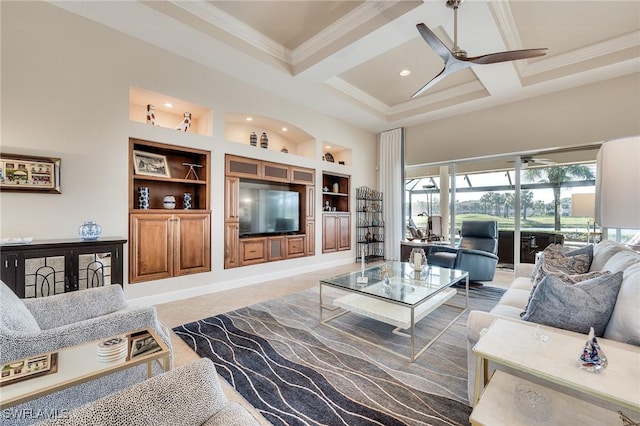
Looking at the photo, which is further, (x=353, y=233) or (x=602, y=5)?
(x=353, y=233)

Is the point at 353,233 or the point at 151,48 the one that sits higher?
the point at 151,48

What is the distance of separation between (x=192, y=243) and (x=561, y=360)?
3.80 m

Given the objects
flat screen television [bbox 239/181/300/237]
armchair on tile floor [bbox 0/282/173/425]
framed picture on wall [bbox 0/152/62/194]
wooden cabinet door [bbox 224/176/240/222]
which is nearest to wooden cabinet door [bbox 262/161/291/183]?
flat screen television [bbox 239/181/300/237]

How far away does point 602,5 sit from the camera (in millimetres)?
2986

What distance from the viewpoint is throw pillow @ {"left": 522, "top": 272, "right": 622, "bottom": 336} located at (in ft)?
4.35

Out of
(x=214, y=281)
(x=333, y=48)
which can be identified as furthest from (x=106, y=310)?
(x=333, y=48)

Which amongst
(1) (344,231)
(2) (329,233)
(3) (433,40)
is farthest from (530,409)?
(1) (344,231)

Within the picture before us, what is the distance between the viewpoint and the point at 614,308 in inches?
51.8

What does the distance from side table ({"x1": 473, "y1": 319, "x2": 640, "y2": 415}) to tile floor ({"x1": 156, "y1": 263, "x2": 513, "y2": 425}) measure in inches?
55.0

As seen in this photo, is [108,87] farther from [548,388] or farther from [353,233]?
[353,233]

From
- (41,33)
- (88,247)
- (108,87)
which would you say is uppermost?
(41,33)

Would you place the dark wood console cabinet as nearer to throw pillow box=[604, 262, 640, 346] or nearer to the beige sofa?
the beige sofa

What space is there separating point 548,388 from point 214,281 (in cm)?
374

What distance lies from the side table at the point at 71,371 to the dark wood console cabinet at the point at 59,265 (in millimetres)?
1715
